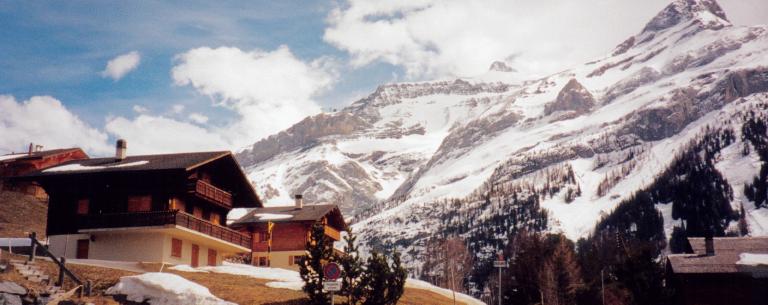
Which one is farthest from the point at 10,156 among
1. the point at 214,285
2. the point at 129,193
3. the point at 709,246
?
the point at 709,246

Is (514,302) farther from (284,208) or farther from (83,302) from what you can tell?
(83,302)

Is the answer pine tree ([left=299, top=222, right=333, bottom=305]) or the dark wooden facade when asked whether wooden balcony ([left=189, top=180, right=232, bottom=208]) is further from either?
pine tree ([left=299, top=222, right=333, bottom=305])

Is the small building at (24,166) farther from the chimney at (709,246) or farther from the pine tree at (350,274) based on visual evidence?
the chimney at (709,246)

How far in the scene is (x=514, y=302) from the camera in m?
73.9

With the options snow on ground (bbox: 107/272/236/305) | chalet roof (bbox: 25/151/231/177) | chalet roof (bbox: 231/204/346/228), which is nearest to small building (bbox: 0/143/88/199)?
chalet roof (bbox: 231/204/346/228)

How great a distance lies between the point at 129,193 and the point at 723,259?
139ft

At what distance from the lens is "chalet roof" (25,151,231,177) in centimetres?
5378

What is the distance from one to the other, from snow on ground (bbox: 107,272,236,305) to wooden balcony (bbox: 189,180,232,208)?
16.4 metres

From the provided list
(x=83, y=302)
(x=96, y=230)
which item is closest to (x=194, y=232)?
(x=96, y=230)

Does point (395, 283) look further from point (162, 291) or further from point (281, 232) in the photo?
point (281, 232)

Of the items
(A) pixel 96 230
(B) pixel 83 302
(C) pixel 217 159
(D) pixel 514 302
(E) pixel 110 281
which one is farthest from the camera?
(D) pixel 514 302

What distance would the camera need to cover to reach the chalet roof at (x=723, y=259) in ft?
173

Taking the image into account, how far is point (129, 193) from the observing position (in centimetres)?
5456

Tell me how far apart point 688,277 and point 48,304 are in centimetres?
4187
